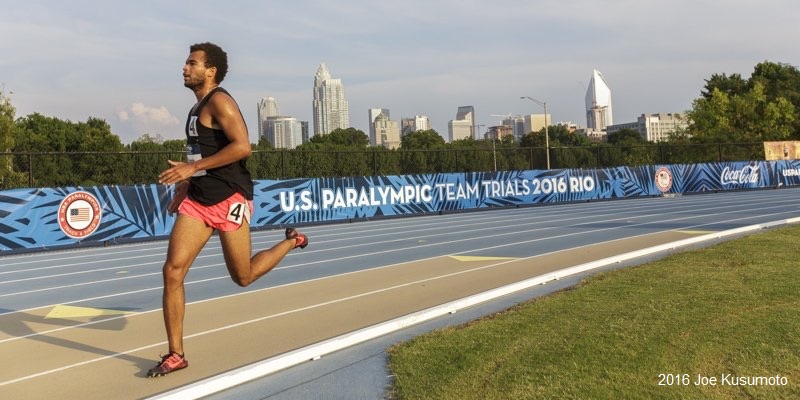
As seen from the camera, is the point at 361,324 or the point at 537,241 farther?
the point at 537,241

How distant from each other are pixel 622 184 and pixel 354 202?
14984 millimetres

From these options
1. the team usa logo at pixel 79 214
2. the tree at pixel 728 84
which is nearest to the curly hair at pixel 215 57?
the team usa logo at pixel 79 214

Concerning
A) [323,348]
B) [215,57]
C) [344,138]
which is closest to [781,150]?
[323,348]

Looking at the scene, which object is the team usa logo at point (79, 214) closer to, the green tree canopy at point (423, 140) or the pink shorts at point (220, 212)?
the pink shorts at point (220, 212)

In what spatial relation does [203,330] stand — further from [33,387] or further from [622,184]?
[622,184]

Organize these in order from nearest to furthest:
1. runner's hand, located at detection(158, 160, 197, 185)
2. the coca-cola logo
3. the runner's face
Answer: runner's hand, located at detection(158, 160, 197, 185) → the runner's face → the coca-cola logo

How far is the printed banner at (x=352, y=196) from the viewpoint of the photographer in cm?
1805

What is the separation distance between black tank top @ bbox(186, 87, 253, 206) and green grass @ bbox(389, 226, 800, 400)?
1.59m

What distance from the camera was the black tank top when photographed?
500 cm

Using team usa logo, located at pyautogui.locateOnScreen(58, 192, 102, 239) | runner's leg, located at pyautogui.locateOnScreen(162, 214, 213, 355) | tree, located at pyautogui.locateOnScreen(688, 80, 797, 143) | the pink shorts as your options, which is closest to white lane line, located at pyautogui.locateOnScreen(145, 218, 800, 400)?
runner's leg, located at pyautogui.locateOnScreen(162, 214, 213, 355)

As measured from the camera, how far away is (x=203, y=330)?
6871 mm

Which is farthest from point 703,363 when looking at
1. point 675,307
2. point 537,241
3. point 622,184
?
point 622,184

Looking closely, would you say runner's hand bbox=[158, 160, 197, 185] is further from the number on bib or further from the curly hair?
the curly hair

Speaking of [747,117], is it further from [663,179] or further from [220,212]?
[220,212]
